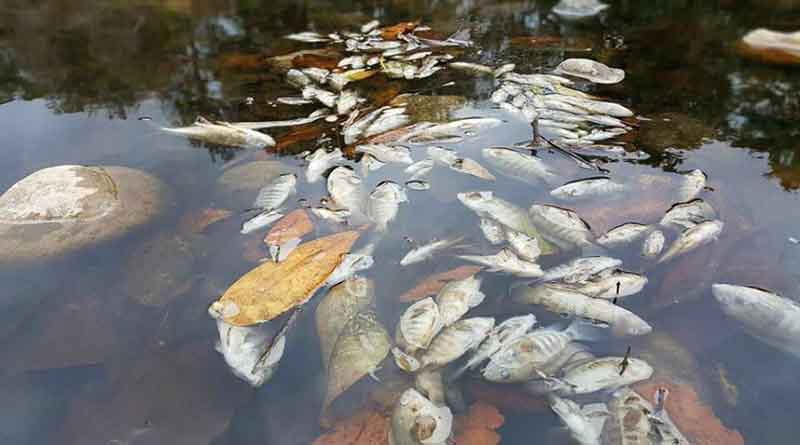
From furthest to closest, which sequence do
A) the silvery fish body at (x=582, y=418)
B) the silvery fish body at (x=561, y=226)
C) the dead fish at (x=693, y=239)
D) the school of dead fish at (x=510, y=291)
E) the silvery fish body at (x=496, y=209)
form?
the silvery fish body at (x=496, y=209) < the silvery fish body at (x=561, y=226) < the dead fish at (x=693, y=239) < the school of dead fish at (x=510, y=291) < the silvery fish body at (x=582, y=418)

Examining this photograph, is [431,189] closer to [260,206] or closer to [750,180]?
[260,206]

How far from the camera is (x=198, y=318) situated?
2.30 metres

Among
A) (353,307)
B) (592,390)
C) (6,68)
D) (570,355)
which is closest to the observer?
(592,390)

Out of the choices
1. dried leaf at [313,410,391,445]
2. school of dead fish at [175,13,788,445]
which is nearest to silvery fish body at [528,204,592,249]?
school of dead fish at [175,13,788,445]

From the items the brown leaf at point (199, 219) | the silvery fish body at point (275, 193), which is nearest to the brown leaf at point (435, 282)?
the silvery fish body at point (275, 193)

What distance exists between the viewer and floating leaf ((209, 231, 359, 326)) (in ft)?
7.36

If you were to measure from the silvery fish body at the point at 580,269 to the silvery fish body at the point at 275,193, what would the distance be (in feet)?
4.80

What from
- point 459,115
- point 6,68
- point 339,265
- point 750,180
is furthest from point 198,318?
point 6,68

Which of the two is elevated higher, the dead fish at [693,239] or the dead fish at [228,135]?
the dead fish at [228,135]

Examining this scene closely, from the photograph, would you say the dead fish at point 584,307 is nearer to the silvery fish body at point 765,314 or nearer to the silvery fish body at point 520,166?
the silvery fish body at point 765,314

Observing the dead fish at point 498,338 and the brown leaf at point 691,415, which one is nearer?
the brown leaf at point 691,415

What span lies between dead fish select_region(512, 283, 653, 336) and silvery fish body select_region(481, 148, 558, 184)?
0.91m

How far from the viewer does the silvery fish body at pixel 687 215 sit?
260 cm

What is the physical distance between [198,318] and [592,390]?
1608mm
